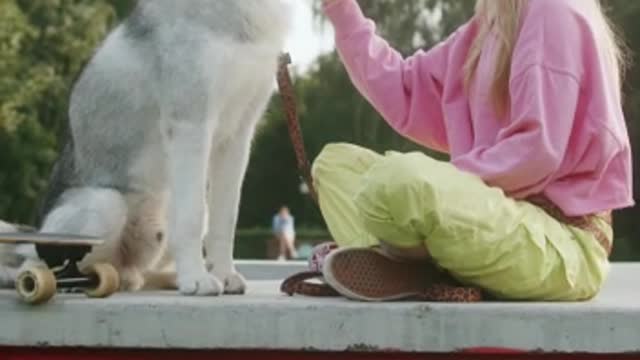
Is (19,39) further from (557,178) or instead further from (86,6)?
(557,178)

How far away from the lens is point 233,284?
4.08 metres

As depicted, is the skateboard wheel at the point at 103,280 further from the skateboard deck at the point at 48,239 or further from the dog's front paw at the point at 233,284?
the dog's front paw at the point at 233,284

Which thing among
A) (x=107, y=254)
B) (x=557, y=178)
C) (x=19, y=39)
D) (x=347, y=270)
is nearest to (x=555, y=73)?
(x=557, y=178)

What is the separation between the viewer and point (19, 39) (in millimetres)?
27781

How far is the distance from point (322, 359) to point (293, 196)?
46561mm

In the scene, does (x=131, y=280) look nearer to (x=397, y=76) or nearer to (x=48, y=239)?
(x=48, y=239)

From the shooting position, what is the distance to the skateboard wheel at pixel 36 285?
11.4 ft

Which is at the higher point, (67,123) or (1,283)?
(67,123)

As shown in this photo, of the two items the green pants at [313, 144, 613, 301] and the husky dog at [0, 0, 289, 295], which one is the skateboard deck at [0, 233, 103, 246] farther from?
the green pants at [313, 144, 613, 301]

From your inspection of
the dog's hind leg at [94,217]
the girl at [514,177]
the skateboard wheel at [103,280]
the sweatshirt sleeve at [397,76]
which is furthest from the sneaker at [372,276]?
the sweatshirt sleeve at [397,76]

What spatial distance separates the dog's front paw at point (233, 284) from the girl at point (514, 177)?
0.40m

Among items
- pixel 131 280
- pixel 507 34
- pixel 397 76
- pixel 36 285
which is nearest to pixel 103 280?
pixel 36 285

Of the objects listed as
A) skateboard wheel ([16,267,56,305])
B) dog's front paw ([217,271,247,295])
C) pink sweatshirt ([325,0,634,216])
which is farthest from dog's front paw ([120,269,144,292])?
pink sweatshirt ([325,0,634,216])

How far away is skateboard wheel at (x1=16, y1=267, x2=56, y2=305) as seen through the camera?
349 centimetres
